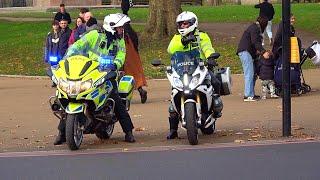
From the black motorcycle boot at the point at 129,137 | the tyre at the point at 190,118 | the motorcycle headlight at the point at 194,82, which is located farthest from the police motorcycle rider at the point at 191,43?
the tyre at the point at 190,118

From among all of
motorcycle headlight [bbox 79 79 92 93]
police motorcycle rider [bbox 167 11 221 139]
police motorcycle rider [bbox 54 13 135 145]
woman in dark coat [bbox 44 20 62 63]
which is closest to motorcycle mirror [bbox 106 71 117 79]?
police motorcycle rider [bbox 54 13 135 145]

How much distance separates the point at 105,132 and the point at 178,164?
7.04 ft

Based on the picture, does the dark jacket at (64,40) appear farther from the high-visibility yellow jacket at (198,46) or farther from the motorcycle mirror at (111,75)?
the motorcycle mirror at (111,75)

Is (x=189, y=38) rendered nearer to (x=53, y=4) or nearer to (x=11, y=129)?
(x=11, y=129)

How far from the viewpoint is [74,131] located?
10672 millimetres

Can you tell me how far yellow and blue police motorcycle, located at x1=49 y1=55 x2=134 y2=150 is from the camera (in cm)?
1063

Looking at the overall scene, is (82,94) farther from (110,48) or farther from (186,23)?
(186,23)

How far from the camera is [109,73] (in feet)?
36.0

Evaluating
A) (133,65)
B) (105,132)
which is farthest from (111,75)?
(133,65)

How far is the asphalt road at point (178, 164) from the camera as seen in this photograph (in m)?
9.29

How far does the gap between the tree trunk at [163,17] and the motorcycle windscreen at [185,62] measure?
17.1 m

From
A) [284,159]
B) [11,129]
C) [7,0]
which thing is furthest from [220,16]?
[7,0]

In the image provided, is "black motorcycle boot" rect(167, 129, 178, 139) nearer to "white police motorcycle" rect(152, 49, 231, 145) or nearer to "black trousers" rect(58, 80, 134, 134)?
"white police motorcycle" rect(152, 49, 231, 145)

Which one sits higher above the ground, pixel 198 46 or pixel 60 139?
pixel 198 46
